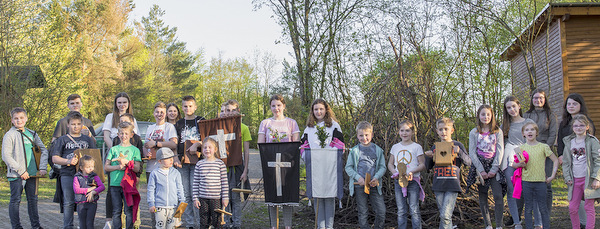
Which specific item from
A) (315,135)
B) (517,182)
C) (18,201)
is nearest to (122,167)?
(18,201)

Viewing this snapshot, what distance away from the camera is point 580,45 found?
484 inches

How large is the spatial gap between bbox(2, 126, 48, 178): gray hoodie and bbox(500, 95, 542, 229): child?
222 inches

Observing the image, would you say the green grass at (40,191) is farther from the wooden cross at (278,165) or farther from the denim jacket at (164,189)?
the wooden cross at (278,165)

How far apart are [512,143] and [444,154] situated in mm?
998

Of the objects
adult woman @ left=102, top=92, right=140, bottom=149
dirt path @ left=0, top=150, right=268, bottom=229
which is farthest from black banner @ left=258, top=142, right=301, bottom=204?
adult woman @ left=102, top=92, right=140, bottom=149

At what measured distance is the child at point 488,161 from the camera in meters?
5.29

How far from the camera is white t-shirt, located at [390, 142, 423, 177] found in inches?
204

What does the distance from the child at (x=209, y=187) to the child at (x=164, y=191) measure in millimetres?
211

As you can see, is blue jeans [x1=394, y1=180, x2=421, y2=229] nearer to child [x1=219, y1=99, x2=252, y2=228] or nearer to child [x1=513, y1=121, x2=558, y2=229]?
child [x1=513, y1=121, x2=558, y2=229]

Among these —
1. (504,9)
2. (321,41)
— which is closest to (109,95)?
(321,41)

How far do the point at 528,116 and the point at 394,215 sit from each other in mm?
2106

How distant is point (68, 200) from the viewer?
17.7ft

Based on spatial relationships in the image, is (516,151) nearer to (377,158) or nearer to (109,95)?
(377,158)

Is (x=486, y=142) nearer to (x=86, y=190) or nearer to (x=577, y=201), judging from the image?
(x=577, y=201)
